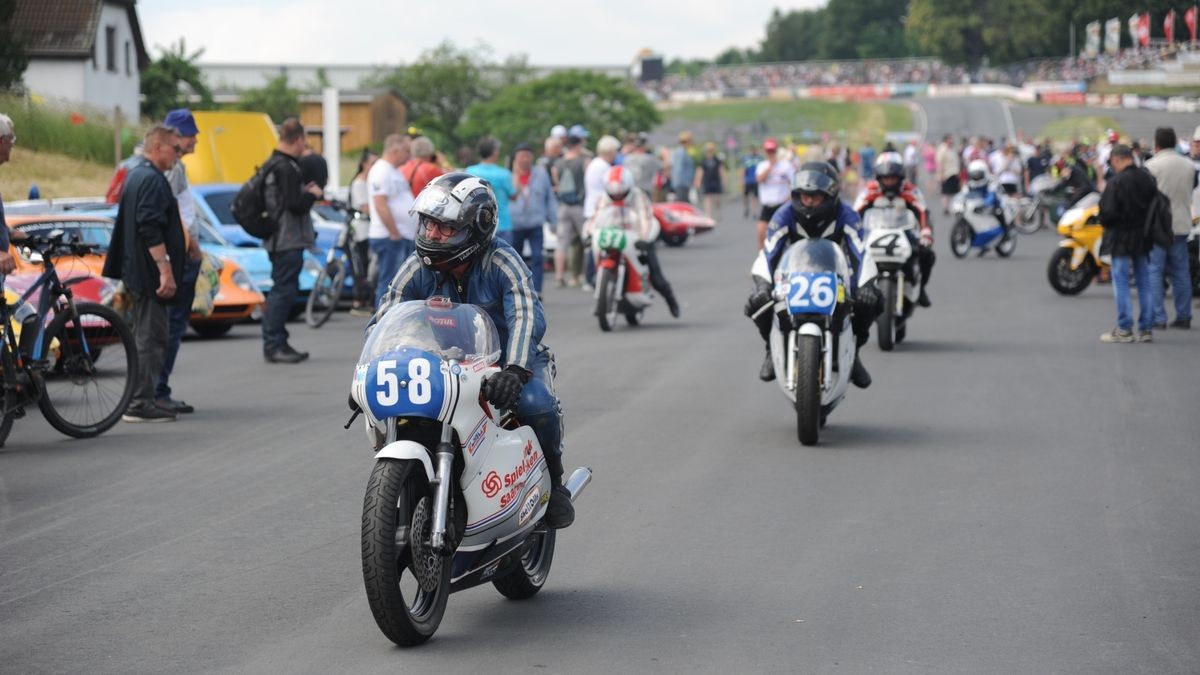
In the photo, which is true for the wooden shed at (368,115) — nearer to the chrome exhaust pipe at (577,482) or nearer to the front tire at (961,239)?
the front tire at (961,239)

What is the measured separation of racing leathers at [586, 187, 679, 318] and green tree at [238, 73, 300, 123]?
185 ft

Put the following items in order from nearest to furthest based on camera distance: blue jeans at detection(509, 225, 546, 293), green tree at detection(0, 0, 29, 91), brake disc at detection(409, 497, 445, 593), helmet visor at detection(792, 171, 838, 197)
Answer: brake disc at detection(409, 497, 445, 593), helmet visor at detection(792, 171, 838, 197), blue jeans at detection(509, 225, 546, 293), green tree at detection(0, 0, 29, 91)

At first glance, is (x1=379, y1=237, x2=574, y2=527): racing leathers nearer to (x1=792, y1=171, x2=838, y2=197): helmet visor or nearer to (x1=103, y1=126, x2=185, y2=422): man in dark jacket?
(x1=792, y1=171, x2=838, y2=197): helmet visor

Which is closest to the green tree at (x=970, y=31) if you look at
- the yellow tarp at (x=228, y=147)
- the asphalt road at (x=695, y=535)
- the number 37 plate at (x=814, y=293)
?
the yellow tarp at (x=228, y=147)

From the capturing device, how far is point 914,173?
2258 inches

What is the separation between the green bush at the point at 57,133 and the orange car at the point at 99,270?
1777cm

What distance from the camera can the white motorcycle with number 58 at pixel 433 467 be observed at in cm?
574

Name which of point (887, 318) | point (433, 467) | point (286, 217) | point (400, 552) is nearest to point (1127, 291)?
point (887, 318)

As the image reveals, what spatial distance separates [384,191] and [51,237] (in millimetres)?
6246

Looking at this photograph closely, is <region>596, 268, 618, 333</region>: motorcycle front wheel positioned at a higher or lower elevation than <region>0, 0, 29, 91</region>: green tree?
lower

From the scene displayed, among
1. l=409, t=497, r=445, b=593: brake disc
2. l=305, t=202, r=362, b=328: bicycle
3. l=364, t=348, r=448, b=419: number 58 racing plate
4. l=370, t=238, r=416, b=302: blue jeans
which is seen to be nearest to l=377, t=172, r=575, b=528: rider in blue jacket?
l=364, t=348, r=448, b=419: number 58 racing plate

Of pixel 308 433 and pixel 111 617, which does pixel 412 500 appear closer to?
pixel 111 617

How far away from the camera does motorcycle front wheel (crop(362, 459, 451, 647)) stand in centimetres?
566

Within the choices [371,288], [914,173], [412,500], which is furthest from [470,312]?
[914,173]
